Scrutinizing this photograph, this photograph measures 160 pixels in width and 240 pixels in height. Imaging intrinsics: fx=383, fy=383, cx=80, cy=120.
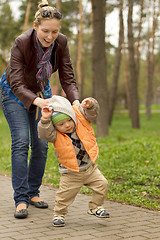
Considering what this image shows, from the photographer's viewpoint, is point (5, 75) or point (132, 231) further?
point (5, 75)

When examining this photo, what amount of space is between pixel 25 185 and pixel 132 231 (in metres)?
1.28

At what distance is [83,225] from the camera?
3686mm

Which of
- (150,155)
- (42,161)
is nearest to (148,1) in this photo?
(150,155)

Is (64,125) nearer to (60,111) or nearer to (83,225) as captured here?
(60,111)

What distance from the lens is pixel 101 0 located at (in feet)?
38.5

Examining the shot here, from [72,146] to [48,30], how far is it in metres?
1.15

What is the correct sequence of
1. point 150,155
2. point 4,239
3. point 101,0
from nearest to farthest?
point 4,239, point 150,155, point 101,0

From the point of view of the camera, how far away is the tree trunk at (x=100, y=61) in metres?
11.7

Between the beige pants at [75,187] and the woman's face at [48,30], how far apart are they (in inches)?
52.2

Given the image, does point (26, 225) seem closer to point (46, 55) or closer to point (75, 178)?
point (75, 178)

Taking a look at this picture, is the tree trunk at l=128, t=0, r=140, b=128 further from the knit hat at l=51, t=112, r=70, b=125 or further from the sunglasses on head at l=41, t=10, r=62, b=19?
the knit hat at l=51, t=112, r=70, b=125

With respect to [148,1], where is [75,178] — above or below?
below

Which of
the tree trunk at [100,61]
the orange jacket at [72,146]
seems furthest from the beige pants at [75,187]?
the tree trunk at [100,61]

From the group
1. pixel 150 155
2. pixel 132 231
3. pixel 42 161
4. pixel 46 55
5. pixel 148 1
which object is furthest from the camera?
pixel 148 1
